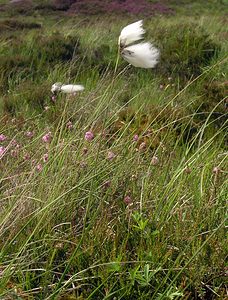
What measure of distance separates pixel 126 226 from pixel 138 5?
22.2 metres

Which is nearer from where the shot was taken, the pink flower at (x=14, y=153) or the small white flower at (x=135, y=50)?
the small white flower at (x=135, y=50)

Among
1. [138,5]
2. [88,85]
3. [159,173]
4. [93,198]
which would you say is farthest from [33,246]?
[138,5]

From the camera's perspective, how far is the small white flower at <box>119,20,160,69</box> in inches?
88.2

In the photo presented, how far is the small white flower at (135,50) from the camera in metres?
2.24

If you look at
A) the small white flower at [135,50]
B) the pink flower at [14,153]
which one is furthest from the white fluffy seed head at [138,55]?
the pink flower at [14,153]

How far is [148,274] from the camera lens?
2035mm

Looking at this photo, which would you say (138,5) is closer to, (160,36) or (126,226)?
(160,36)

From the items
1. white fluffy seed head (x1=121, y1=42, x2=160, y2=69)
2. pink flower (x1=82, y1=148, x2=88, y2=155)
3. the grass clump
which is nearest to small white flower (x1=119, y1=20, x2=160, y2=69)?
white fluffy seed head (x1=121, y1=42, x2=160, y2=69)

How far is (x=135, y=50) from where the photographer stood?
224cm

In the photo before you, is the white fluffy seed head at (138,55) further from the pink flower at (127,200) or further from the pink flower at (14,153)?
the pink flower at (14,153)

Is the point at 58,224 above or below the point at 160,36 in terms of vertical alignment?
above

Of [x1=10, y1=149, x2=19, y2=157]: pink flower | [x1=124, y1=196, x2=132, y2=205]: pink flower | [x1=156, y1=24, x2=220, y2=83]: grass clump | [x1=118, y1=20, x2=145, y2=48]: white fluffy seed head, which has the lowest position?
[x1=156, y1=24, x2=220, y2=83]: grass clump

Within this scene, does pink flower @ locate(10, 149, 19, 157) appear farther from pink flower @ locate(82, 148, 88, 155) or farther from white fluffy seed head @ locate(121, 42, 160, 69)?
white fluffy seed head @ locate(121, 42, 160, 69)

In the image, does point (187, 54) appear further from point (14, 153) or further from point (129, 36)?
point (129, 36)
